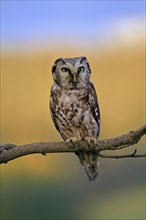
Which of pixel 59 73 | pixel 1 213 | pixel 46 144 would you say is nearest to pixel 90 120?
pixel 59 73

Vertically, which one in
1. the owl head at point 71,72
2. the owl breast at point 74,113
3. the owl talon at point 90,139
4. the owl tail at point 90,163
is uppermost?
the owl head at point 71,72

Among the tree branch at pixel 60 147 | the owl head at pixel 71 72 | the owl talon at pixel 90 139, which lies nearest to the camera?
the tree branch at pixel 60 147

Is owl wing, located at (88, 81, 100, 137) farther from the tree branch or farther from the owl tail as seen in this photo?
the tree branch

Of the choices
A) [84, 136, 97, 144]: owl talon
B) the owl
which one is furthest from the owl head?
[84, 136, 97, 144]: owl talon

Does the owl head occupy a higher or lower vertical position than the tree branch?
higher

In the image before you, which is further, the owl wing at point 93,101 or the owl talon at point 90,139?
the owl wing at point 93,101

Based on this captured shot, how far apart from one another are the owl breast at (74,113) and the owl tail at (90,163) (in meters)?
0.08

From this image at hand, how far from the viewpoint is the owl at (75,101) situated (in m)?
2.11

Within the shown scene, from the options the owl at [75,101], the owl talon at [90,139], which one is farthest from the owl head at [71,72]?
the owl talon at [90,139]

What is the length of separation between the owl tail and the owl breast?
0.08m

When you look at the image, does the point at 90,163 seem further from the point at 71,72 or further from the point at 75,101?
the point at 71,72

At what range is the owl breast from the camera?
2.13m

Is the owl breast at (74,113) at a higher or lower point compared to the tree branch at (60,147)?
higher

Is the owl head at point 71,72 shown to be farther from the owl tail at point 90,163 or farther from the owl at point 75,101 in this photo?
the owl tail at point 90,163
